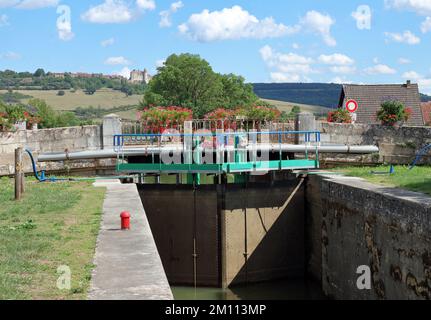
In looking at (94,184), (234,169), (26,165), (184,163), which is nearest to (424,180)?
(234,169)

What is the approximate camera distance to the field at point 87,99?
13975 cm

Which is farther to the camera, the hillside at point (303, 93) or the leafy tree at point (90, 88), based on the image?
the hillside at point (303, 93)

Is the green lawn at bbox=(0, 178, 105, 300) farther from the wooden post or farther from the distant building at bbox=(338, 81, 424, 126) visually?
the distant building at bbox=(338, 81, 424, 126)

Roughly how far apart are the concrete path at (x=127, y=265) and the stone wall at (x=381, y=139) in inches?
426

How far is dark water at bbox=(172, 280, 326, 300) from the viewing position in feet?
57.8

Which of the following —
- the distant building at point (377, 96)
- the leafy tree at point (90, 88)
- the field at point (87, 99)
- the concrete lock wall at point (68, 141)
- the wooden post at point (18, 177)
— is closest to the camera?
the wooden post at point (18, 177)

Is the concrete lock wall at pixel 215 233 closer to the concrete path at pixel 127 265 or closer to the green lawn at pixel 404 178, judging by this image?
the green lawn at pixel 404 178

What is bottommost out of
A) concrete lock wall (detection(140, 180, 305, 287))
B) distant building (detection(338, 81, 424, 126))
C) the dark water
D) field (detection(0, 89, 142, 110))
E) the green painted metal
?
the dark water

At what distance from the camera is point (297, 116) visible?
22.0 metres

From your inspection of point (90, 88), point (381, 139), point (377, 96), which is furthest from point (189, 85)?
point (90, 88)

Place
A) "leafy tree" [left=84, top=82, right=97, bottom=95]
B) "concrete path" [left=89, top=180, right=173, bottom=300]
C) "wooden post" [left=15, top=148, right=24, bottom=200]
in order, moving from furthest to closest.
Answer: "leafy tree" [left=84, top=82, right=97, bottom=95]
"wooden post" [left=15, top=148, right=24, bottom=200]
"concrete path" [left=89, top=180, right=173, bottom=300]

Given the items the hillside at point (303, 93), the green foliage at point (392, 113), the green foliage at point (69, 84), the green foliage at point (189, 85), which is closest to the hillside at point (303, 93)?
the hillside at point (303, 93)

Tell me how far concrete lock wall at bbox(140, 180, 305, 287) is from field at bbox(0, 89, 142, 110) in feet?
380

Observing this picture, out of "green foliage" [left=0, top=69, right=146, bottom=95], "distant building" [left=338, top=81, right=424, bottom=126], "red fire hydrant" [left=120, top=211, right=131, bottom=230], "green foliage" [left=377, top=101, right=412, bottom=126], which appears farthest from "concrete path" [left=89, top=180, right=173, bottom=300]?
"green foliage" [left=0, top=69, right=146, bottom=95]
